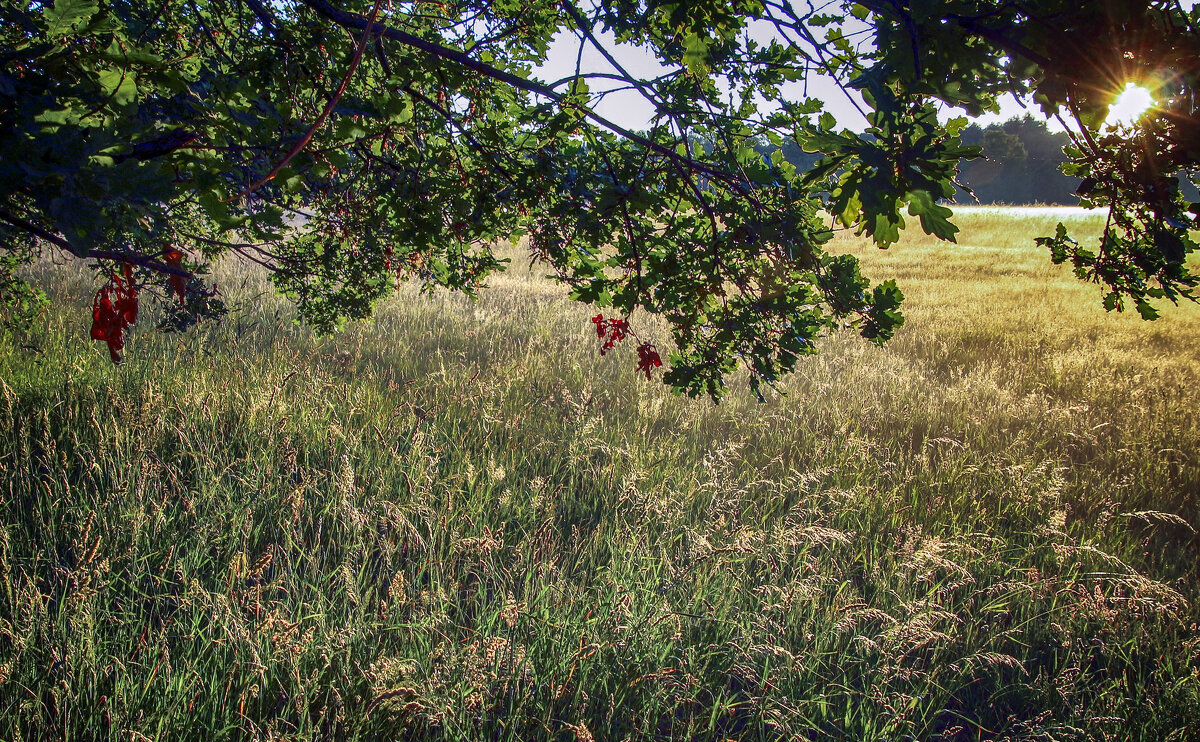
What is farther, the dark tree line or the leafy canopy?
the dark tree line

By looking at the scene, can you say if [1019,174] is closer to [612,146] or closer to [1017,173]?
[1017,173]

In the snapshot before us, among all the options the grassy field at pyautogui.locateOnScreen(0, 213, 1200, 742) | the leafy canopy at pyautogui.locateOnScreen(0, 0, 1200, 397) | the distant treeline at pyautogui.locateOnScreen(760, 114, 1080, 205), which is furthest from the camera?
the distant treeline at pyautogui.locateOnScreen(760, 114, 1080, 205)

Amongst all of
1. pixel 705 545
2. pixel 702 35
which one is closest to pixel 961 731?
pixel 705 545

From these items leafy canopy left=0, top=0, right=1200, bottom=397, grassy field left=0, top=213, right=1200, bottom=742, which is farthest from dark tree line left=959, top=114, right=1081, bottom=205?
leafy canopy left=0, top=0, right=1200, bottom=397

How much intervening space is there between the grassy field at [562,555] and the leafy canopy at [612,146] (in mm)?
1141

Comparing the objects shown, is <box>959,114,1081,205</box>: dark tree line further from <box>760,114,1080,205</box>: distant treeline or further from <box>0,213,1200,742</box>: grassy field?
<box>0,213,1200,742</box>: grassy field

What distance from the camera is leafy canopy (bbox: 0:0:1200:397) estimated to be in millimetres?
1023

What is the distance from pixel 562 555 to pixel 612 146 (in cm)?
197

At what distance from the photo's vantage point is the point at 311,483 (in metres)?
3.00

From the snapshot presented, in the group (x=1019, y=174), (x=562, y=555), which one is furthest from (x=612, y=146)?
(x=1019, y=174)

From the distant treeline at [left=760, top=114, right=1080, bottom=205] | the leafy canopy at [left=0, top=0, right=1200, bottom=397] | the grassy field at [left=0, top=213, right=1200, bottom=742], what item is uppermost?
the distant treeline at [left=760, top=114, right=1080, bottom=205]

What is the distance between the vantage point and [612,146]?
2.26 metres

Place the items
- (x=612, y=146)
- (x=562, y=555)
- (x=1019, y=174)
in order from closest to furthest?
(x=612, y=146)
(x=562, y=555)
(x=1019, y=174)

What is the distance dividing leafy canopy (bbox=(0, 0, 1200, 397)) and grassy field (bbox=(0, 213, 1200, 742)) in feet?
3.74
